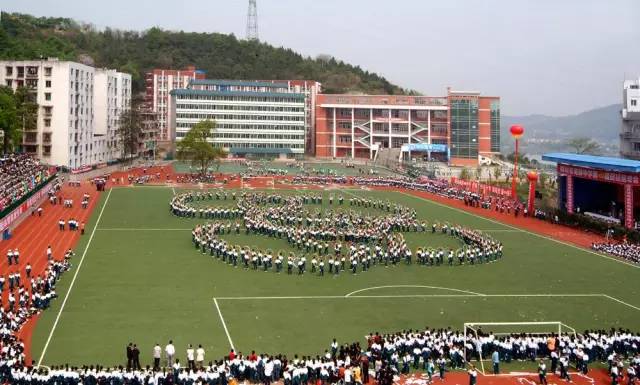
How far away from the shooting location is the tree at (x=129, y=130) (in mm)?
81250

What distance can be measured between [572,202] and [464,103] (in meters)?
49.8

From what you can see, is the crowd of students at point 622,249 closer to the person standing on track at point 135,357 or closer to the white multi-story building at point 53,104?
the person standing on track at point 135,357

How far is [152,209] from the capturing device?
47.4 meters

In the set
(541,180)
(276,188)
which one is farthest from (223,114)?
(541,180)

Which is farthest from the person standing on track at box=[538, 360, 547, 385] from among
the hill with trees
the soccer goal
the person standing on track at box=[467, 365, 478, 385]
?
the hill with trees

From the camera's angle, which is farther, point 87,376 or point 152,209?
point 152,209

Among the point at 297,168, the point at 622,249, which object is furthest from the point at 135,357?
the point at 297,168

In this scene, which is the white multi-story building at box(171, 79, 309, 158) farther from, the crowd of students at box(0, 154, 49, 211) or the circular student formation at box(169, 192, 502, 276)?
the circular student formation at box(169, 192, 502, 276)

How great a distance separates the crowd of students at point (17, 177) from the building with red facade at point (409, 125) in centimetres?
5107

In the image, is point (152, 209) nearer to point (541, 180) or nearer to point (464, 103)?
point (541, 180)

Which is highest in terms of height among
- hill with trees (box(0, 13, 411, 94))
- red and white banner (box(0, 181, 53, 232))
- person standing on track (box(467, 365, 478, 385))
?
hill with trees (box(0, 13, 411, 94))

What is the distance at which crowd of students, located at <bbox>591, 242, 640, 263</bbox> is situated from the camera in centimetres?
3416

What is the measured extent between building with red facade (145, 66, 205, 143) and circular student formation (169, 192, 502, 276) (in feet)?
217

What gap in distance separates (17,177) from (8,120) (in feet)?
32.8
